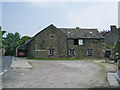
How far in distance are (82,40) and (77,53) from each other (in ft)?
10.0

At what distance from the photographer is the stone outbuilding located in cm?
3778

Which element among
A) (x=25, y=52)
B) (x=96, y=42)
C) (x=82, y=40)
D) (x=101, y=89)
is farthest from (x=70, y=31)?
(x=101, y=89)

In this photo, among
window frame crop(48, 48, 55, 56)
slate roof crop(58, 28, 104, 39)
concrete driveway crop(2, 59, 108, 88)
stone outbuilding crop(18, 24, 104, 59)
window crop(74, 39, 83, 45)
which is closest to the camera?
concrete driveway crop(2, 59, 108, 88)

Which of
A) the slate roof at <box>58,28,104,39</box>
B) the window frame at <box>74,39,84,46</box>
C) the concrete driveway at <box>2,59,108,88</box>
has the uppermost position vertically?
the slate roof at <box>58,28,104,39</box>

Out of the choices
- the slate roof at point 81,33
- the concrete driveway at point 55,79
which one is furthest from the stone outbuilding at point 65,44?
the concrete driveway at point 55,79

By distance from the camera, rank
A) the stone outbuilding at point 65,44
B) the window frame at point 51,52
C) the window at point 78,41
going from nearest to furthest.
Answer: the stone outbuilding at point 65,44 < the window frame at point 51,52 < the window at point 78,41

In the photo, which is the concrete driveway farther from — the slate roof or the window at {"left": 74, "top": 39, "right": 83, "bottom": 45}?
the slate roof

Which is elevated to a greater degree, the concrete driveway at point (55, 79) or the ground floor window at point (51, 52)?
the ground floor window at point (51, 52)

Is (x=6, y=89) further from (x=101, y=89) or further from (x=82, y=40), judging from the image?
(x=82, y=40)

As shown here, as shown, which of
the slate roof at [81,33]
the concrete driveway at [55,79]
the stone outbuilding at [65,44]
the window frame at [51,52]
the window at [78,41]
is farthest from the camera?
the slate roof at [81,33]

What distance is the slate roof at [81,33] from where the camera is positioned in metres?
40.4

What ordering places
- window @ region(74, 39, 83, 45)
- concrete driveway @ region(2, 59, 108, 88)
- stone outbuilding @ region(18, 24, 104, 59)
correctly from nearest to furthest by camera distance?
concrete driveway @ region(2, 59, 108, 88) → stone outbuilding @ region(18, 24, 104, 59) → window @ region(74, 39, 83, 45)

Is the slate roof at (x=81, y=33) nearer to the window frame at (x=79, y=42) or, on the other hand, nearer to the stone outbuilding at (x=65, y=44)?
the stone outbuilding at (x=65, y=44)

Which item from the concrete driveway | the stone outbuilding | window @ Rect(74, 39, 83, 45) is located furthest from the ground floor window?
the concrete driveway
